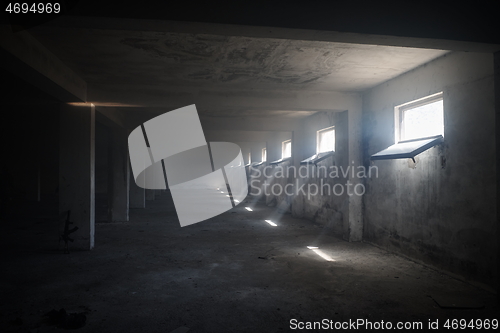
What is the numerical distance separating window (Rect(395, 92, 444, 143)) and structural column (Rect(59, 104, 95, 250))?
651 cm

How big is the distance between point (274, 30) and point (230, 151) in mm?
21997

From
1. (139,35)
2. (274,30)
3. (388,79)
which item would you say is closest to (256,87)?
(388,79)

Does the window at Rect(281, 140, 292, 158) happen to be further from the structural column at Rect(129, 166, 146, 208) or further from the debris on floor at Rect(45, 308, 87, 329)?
the debris on floor at Rect(45, 308, 87, 329)

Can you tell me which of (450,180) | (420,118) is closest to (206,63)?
(420,118)

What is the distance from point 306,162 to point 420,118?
14.3 ft

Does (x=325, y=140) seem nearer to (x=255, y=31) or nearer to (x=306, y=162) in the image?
(x=306, y=162)

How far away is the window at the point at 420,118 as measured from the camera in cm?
566

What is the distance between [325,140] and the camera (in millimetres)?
10336

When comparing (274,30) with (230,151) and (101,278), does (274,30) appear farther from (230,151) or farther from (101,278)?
(230,151)

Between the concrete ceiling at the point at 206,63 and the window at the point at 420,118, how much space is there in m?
0.69

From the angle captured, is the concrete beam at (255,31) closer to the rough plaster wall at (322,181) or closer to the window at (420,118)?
the window at (420,118)

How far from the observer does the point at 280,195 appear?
15.0 metres

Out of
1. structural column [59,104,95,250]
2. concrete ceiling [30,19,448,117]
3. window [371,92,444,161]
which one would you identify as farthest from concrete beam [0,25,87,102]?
window [371,92,444,161]

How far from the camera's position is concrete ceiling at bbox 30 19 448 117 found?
4.75 m
